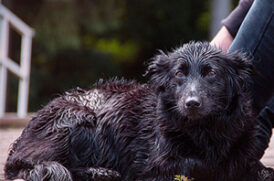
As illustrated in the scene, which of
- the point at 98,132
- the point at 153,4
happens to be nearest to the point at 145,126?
the point at 98,132

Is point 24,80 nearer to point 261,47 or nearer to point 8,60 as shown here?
point 8,60

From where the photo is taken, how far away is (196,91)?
3193mm

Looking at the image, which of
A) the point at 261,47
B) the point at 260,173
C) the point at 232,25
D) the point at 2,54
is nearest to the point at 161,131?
the point at 260,173

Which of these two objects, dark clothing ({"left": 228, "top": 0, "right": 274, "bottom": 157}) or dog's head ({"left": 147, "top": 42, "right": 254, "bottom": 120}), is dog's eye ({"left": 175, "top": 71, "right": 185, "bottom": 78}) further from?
dark clothing ({"left": 228, "top": 0, "right": 274, "bottom": 157})

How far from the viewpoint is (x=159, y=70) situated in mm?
3619

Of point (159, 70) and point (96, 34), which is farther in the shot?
point (96, 34)

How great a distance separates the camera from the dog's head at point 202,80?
3.21 m

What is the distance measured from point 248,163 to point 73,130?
3.59ft

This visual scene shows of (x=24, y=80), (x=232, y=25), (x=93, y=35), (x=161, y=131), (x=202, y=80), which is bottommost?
(x=161, y=131)

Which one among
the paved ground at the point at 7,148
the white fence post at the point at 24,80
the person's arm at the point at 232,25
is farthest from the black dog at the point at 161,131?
the white fence post at the point at 24,80

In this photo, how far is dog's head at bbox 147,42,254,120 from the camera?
3.21 meters

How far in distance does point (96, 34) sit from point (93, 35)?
2.14 feet

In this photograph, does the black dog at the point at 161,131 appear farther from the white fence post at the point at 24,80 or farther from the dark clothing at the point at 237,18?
the white fence post at the point at 24,80

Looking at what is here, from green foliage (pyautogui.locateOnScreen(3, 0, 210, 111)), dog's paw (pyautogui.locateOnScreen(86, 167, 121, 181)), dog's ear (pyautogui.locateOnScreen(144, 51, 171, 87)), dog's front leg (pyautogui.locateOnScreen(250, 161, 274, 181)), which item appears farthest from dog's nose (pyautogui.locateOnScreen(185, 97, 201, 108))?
green foliage (pyautogui.locateOnScreen(3, 0, 210, 111))
